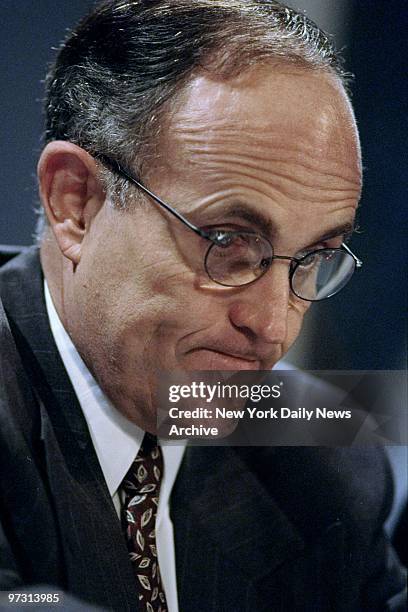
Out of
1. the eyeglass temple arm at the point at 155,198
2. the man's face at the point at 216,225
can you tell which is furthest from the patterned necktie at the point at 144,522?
the eyeglass temple arm at the point at 155,198

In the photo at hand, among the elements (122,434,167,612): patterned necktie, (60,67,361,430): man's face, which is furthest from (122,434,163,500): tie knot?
→ (60,67,361,430): man's face

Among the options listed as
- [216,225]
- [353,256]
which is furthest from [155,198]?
[353,256]

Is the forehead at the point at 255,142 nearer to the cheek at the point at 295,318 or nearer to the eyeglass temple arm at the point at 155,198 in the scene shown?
the eyeglass temple arm at the point at 155,198

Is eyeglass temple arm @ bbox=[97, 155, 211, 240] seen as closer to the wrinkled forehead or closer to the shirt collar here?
the wrinkled forehead

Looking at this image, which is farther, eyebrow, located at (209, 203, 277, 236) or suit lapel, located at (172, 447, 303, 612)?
suit lapel, located at (172, 447, 303, 612)

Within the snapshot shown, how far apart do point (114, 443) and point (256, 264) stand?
0.39 m

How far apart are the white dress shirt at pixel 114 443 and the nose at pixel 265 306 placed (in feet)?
0.84

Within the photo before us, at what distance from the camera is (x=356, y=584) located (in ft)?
4.94

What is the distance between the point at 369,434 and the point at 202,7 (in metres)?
0.76

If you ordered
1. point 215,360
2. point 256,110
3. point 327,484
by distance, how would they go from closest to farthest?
1. point 256,110
2. point 215,360
3. point 327,484

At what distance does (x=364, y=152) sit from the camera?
4.54 feet

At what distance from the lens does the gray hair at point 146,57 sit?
1271 mm

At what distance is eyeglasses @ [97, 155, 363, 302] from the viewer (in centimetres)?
129

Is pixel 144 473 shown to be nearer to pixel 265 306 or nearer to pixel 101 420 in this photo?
pixel 101 420
